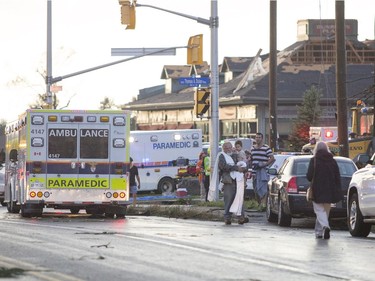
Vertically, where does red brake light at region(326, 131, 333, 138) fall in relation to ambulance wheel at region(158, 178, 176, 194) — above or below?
above

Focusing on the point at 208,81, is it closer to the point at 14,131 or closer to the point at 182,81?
the point at 182,81

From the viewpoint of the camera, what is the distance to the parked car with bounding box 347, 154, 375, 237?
2120 cm

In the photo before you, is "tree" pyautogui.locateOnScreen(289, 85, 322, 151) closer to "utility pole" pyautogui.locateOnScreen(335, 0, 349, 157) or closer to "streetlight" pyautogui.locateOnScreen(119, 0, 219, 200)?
"streetlight" pyautogui.locateOnScreen(119, 0, 219, 200)

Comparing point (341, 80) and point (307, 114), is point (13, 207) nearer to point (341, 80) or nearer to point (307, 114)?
point (341, 80)

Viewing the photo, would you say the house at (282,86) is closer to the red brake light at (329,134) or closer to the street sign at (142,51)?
the red brake light at (329,134)

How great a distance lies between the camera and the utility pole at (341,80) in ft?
110

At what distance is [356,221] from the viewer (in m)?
22.0

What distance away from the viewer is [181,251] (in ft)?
55.3

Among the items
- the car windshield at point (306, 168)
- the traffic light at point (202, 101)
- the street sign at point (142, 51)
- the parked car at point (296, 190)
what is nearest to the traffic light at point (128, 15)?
the traffic light at point (202, 101)

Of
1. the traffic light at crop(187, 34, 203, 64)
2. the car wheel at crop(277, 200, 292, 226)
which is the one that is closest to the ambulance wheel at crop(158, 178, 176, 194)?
the traffic light at crop(187, 34, 203, 64)

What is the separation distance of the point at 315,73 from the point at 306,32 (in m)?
7.47

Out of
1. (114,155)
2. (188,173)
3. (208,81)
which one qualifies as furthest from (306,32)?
(114,155)

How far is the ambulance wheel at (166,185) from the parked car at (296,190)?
23937mm

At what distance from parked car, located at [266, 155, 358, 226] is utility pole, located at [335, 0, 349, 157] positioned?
737 cm
